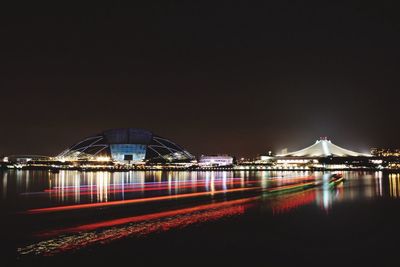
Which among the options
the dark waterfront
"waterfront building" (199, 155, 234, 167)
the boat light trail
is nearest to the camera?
the dark waterfront

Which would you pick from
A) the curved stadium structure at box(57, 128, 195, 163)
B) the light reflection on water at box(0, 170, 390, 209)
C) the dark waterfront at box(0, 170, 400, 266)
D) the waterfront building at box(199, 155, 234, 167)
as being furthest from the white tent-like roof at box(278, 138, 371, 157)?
the dark waterfront at box(0, 170, 400, 266)

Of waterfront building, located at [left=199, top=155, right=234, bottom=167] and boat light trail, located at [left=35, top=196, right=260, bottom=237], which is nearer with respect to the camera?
boat light trail, located at [left=35, top=196, right=260, bottom=237]

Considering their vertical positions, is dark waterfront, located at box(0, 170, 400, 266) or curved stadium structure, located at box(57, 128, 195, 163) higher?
curved stadium structure, located at box(57, 128, 195, 163)

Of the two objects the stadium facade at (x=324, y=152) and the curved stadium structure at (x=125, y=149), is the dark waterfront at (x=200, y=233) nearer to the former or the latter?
the curved stadium structure at (x=125, y=149)

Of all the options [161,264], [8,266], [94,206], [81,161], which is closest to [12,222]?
[94,206]

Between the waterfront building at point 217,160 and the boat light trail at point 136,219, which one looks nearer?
the boat light trail at point 136,219

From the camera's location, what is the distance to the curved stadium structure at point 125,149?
11750 cm

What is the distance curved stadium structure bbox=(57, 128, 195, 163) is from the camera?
385 feet

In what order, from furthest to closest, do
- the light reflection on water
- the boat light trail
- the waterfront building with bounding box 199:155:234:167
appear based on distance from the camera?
the waterfront building with bounding box 199:155:234:167
the light reflection on water
the boat light trail

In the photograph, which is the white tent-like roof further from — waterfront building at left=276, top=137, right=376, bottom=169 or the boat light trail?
the boat light trail

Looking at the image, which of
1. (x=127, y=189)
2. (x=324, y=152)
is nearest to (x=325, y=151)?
(x=324, y=152)

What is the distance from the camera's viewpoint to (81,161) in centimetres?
11262

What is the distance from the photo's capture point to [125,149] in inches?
4663

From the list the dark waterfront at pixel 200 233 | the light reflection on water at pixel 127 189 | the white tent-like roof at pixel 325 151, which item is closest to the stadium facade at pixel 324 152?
the white tent-like roof at pixel 325 151
